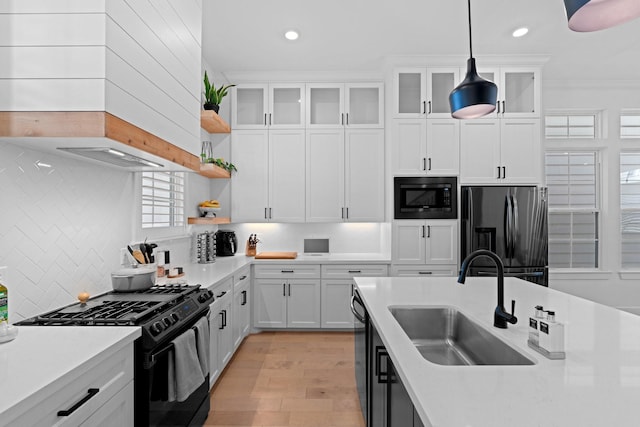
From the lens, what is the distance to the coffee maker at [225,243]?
4500 millimetres

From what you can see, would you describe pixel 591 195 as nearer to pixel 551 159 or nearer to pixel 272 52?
pixel 551 159

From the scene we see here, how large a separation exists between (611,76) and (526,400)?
5262 mm

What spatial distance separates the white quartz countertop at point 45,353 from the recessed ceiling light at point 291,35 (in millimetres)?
2954

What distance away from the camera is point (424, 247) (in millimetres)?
4117

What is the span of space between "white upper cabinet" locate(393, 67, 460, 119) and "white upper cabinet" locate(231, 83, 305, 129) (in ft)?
3.80

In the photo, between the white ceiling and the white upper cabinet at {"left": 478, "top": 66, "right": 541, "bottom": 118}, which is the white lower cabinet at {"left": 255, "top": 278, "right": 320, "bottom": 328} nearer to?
the white ceiling

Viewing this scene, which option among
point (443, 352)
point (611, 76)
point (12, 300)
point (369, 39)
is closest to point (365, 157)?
point (369, 39)

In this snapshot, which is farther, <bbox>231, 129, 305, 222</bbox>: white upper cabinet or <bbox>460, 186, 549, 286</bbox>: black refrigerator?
<bbox>231, 129, 305, 222</bbox>: white upper cabinet

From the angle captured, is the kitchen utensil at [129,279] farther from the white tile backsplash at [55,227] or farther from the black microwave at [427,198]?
the black microwave at [427,198]

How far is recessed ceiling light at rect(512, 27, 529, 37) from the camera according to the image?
3.48m

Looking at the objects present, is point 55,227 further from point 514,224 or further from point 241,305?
point 514,224

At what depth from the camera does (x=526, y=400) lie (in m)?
0.93

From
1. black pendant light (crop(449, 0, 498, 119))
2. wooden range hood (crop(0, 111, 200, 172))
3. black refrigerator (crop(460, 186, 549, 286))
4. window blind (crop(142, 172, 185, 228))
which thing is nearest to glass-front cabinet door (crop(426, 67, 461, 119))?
black refrigerator (crop(460, 186, 549, 286))

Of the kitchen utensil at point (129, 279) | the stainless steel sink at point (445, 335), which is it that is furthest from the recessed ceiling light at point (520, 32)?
the kitchen utensil at point (129, 279)
